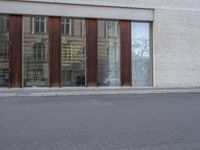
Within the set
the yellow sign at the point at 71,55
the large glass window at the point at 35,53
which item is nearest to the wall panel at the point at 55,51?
the large glass window at the point at 35,53

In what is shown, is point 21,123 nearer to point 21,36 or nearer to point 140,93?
point 140,93

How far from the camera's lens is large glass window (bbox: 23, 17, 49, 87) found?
78.2 ft

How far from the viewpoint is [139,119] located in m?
11.0

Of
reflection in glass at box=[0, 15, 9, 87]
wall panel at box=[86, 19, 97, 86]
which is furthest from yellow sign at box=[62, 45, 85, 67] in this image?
reflection in glass at box=[0, 15, 9, 87]

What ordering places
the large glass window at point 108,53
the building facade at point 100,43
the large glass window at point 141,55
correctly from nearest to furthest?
1. the building facade at point 100,43
2. the large glass window at point 108,53
3. the large glass window at point 141,55

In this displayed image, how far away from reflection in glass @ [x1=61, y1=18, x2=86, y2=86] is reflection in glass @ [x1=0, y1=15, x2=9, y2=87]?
330 centimetres

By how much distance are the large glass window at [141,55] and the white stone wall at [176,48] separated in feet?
1.81

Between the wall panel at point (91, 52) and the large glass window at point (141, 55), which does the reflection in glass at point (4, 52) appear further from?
the large glass window at point (141, 55)

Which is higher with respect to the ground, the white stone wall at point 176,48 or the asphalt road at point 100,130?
the white stone wall at point 176,48

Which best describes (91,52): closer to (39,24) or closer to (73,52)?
(73,52)

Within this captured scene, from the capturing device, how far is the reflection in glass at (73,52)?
24453mm

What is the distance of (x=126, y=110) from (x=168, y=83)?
13350mm

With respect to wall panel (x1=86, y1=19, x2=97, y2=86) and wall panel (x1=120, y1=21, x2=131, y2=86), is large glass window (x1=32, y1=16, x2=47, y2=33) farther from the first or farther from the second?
wall panel (x1=120, y1=21, x2=131, y2=86)

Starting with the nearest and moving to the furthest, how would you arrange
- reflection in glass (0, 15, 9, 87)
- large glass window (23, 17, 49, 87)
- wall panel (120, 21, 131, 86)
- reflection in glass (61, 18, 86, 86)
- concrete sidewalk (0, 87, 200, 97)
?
concrete sidewalk (0, 87, 200, 97), reflection in glass (0, 15, 9, 87), large glass window (23, 17, 49, 87), reflection in glass (61, 18, 86, 86), wall panel (120, 21, 131, 86)
